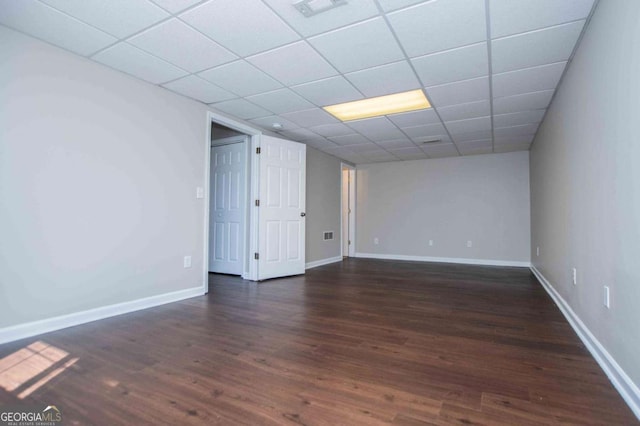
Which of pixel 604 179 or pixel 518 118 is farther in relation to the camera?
pixel 518 118

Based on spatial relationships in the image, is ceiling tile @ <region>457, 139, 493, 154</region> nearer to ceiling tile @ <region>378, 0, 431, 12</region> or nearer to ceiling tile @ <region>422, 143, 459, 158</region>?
ceiling tile @ <region>422, 143, 459, 158</region>

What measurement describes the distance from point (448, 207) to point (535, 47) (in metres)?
4.61

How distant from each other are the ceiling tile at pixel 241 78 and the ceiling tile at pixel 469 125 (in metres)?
2.62

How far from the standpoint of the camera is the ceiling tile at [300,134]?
16.4ft

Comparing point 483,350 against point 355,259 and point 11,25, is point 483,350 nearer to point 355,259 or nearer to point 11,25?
point 11,25

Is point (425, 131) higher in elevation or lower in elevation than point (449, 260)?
higher

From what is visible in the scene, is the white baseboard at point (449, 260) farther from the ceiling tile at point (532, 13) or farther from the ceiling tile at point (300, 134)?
the ceiling tile at point (532, 13)

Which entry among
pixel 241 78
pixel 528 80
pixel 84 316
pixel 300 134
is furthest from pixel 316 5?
pixel 300 134

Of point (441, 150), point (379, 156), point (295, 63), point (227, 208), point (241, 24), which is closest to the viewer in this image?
point (241, 24)

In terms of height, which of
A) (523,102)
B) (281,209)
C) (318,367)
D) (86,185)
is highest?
(523,102)

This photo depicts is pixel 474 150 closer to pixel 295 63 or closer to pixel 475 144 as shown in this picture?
pixel 475 144

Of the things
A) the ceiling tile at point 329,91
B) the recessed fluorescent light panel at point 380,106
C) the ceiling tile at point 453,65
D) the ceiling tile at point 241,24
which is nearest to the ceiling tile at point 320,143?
the recessed fluorescent light panel at point 380,106

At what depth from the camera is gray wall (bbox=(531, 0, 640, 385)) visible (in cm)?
154

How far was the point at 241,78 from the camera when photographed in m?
3.13
